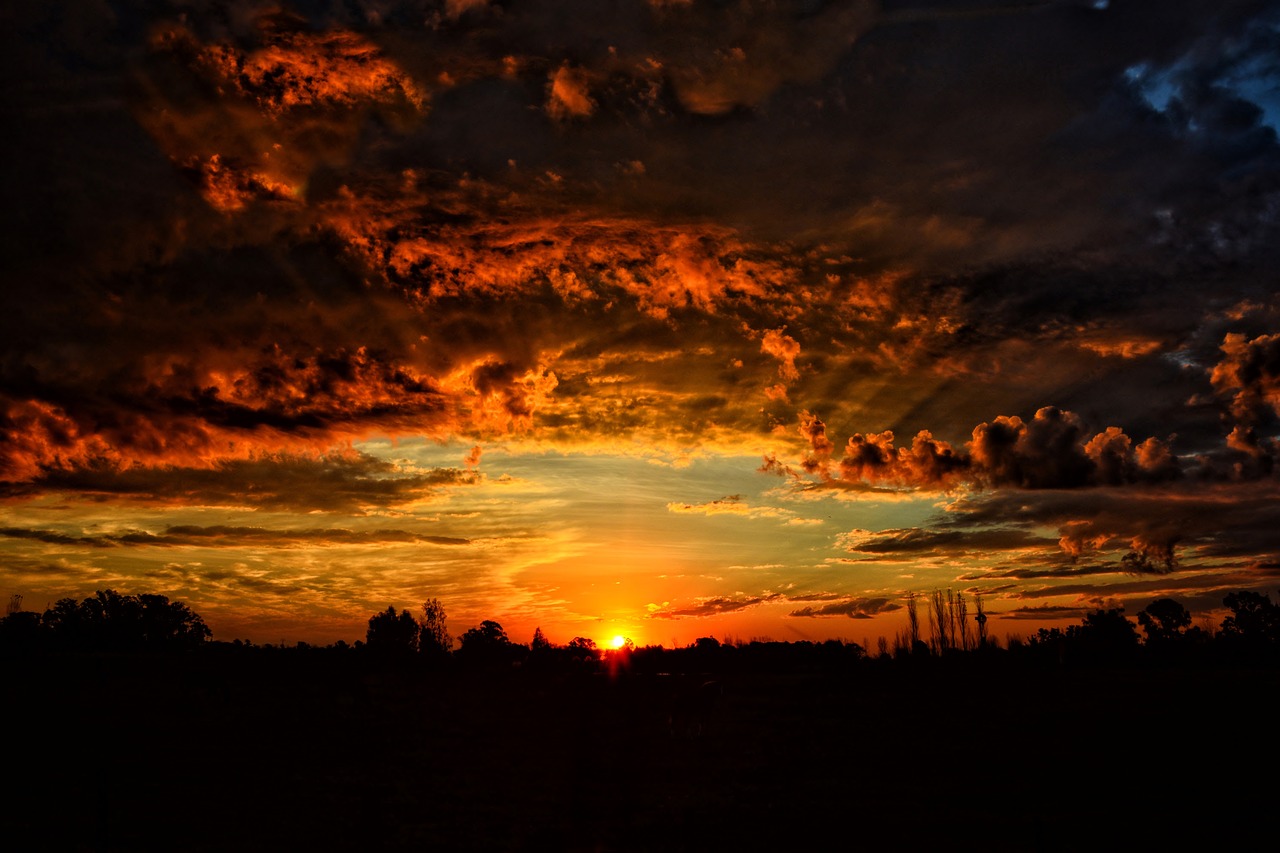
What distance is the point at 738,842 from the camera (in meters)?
22.0

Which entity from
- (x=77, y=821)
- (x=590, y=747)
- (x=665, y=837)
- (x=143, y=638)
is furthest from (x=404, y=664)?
(x=143, y=638)

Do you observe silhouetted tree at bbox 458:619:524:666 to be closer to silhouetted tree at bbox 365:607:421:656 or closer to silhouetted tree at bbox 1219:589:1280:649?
silhouetted tree at bbox 365:607:421:656

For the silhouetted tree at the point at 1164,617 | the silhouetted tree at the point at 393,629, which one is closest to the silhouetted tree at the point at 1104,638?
the silhouetted tree at the point at 1164,617

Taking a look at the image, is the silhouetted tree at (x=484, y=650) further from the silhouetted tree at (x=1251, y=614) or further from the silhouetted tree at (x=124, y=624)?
the silhouetted tree at (x=1251, y=614)

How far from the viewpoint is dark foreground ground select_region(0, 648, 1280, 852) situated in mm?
23016

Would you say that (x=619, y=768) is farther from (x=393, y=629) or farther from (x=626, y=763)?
(x=393, y=629)

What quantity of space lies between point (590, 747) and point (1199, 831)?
71.9ft

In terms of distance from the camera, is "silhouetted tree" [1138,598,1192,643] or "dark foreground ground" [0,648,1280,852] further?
"silhouetted tree" [1138,598,1192,643]

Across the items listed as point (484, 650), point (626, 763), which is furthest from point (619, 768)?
point (484, 650)

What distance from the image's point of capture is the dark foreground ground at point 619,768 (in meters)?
23.0

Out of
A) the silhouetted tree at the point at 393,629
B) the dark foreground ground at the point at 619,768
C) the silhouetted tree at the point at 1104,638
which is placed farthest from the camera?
the silhouetted tree at the point at 393,629

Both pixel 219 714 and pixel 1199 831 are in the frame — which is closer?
pixel 1199 831

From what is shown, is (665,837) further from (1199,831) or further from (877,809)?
(1199,831)

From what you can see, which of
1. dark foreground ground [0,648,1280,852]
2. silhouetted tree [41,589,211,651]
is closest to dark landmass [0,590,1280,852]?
dark foreground ground [0,648,1280,852]
